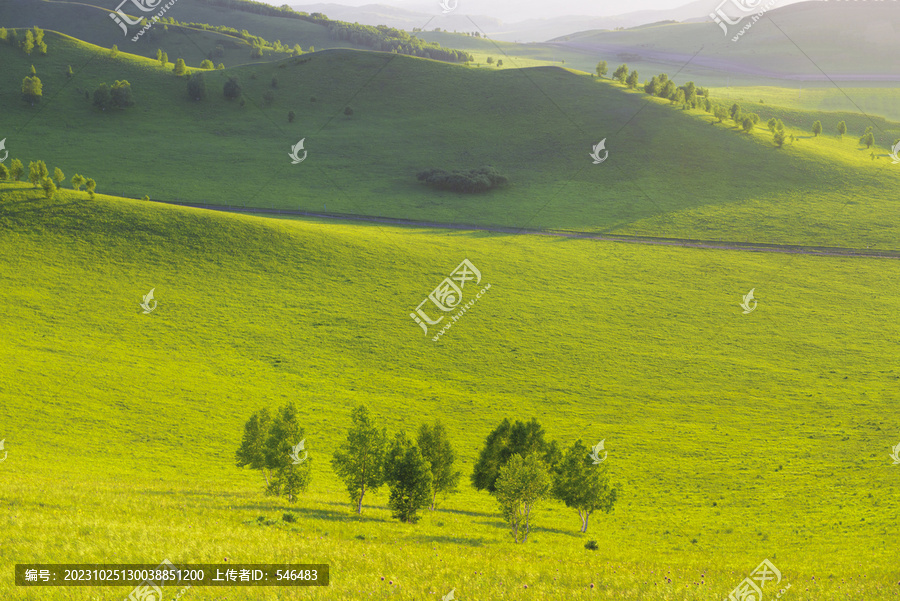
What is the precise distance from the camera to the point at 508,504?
26.0 m

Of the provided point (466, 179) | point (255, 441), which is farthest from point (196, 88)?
point (255, 441)

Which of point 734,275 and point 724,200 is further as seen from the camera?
point 724,200

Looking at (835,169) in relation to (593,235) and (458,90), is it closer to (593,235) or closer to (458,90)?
(593,235)

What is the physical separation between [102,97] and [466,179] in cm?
9737

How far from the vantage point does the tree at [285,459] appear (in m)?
28.1

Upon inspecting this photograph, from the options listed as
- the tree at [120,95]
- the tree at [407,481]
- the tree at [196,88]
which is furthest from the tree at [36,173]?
the tree at [407,481]

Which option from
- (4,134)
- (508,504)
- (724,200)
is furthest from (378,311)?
(4,134)

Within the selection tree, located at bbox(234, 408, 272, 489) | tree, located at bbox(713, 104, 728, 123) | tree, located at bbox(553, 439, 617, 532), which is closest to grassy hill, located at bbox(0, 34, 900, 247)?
tree, located at bbox(713, 104, 728, 123)

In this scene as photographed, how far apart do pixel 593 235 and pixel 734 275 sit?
24991 mm

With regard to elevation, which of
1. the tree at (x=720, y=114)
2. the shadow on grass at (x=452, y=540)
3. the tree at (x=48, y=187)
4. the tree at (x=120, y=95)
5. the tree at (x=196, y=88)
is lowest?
the shadow on grass at (x=452, y=540)

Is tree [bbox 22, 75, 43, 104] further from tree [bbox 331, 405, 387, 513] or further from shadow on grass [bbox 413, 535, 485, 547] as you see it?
shadow on grass [bbox 413, 535, 485, 547]

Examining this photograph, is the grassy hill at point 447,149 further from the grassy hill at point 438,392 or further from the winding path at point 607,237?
the grassy hill at point 438,392

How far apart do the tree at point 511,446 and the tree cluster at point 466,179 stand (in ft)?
284

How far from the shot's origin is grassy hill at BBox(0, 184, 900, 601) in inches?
663
